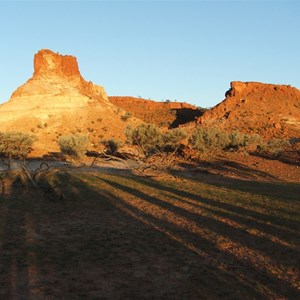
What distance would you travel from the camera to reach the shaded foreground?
5129 millimetres

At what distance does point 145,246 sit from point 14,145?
26409 millimetres

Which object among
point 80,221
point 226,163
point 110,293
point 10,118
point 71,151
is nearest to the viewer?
point 110,293

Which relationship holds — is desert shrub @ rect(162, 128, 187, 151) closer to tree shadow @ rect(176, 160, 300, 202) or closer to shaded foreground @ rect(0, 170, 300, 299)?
tree shadow @ rect(176, 160, 300, 202)

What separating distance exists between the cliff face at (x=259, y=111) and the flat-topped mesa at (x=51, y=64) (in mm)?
20714

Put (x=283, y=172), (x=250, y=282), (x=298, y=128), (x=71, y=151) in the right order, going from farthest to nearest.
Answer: (x=298, y=128) → (x=71, y=151) → (x=283, y=172) → (x=250, y=282)

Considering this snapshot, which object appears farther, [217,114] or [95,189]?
[217,114]

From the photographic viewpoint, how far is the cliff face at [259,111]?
148 feet

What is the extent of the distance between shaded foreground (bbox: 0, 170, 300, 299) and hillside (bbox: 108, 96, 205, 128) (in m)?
55.4

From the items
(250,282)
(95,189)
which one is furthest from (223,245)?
(95,189)

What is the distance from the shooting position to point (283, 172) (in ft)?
73.5

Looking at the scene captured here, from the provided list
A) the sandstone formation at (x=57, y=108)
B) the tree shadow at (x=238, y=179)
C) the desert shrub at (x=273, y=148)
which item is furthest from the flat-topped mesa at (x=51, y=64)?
the tree shadow at (x=238, y=179)

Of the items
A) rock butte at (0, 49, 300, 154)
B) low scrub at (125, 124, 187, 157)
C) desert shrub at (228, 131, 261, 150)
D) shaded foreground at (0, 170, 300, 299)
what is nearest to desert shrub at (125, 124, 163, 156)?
low scrub at (125, 124, 187, 157)

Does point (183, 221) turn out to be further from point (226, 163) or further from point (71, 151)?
point (71, 151)

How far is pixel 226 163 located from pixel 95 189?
569 inches
